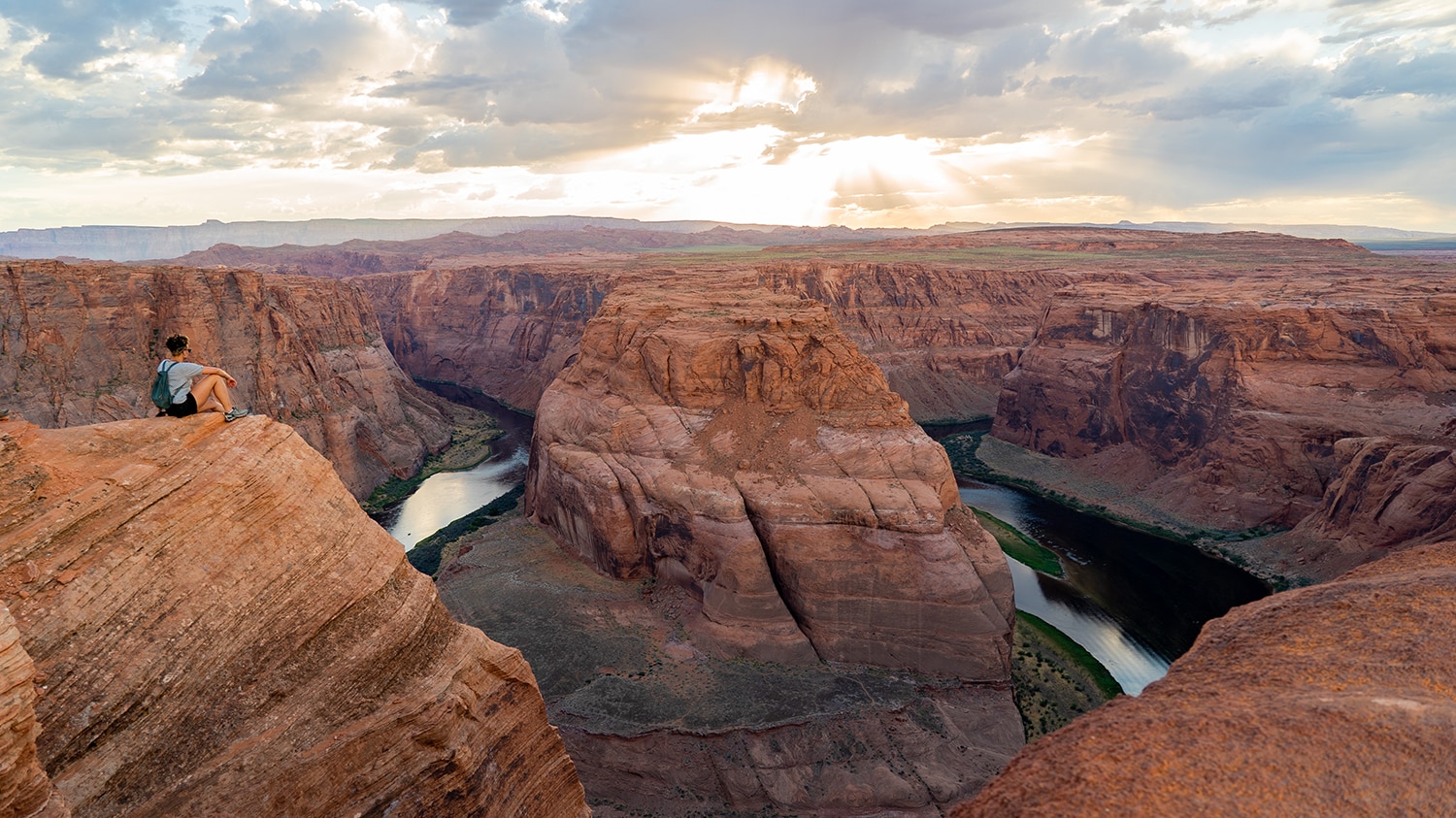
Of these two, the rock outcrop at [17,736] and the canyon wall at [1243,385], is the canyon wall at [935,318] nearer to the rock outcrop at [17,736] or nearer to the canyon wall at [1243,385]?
the canyon wall at [1243,385]

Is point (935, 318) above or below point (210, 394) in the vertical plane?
below

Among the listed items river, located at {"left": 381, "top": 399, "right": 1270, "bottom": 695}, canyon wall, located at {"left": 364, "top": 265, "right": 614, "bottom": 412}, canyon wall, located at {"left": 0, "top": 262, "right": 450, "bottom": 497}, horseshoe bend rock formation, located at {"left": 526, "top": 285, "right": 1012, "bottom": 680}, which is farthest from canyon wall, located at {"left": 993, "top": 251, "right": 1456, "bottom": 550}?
canyon wall, located at {"left": 0, "top": 262, "right": 450, "bottom": 497}

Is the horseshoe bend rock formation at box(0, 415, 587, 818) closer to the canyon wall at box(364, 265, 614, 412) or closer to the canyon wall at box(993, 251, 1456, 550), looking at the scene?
the canyon wall at box(993, 251, 1456, 550)

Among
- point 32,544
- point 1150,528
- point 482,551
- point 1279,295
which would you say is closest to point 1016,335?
point 1279,295

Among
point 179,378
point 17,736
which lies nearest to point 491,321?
point 179,378

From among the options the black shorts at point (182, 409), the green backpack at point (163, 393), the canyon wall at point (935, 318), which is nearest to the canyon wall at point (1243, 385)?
the canyon wall at point (935, 318)

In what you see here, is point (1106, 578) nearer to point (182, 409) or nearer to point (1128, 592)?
point (1128, 592)

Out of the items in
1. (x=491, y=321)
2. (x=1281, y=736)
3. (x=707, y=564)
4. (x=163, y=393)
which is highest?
(x=163, y=393)
